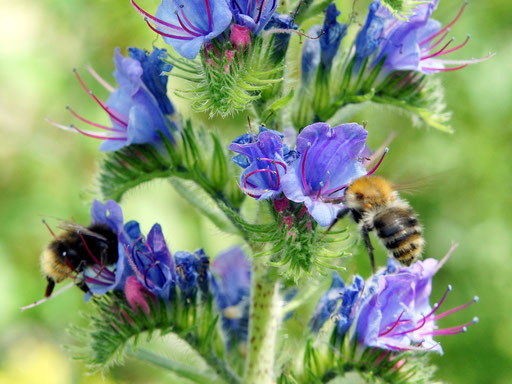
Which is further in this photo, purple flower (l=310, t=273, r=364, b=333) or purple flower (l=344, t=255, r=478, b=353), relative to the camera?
purple flower (l=310, t=273, r=364, b=333)

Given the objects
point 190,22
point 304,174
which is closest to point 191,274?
point 304,174

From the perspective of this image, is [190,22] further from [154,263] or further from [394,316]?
[394,316]

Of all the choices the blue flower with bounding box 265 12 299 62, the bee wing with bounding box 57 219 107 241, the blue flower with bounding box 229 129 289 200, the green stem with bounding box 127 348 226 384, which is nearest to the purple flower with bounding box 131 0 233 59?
the blue flower with bounding box 265 12 299 62

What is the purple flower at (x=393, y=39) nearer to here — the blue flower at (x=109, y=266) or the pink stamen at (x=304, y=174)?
the pink stamen at (x=304, y=174)

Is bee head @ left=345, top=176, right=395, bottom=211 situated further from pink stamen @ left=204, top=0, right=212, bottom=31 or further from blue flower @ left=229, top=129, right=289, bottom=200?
pink stamen @ left=204, top=0, right=212, bottom=31

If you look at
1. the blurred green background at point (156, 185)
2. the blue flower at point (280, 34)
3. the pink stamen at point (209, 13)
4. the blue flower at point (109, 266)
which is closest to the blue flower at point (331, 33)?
the blue flower at point (280, 34)
